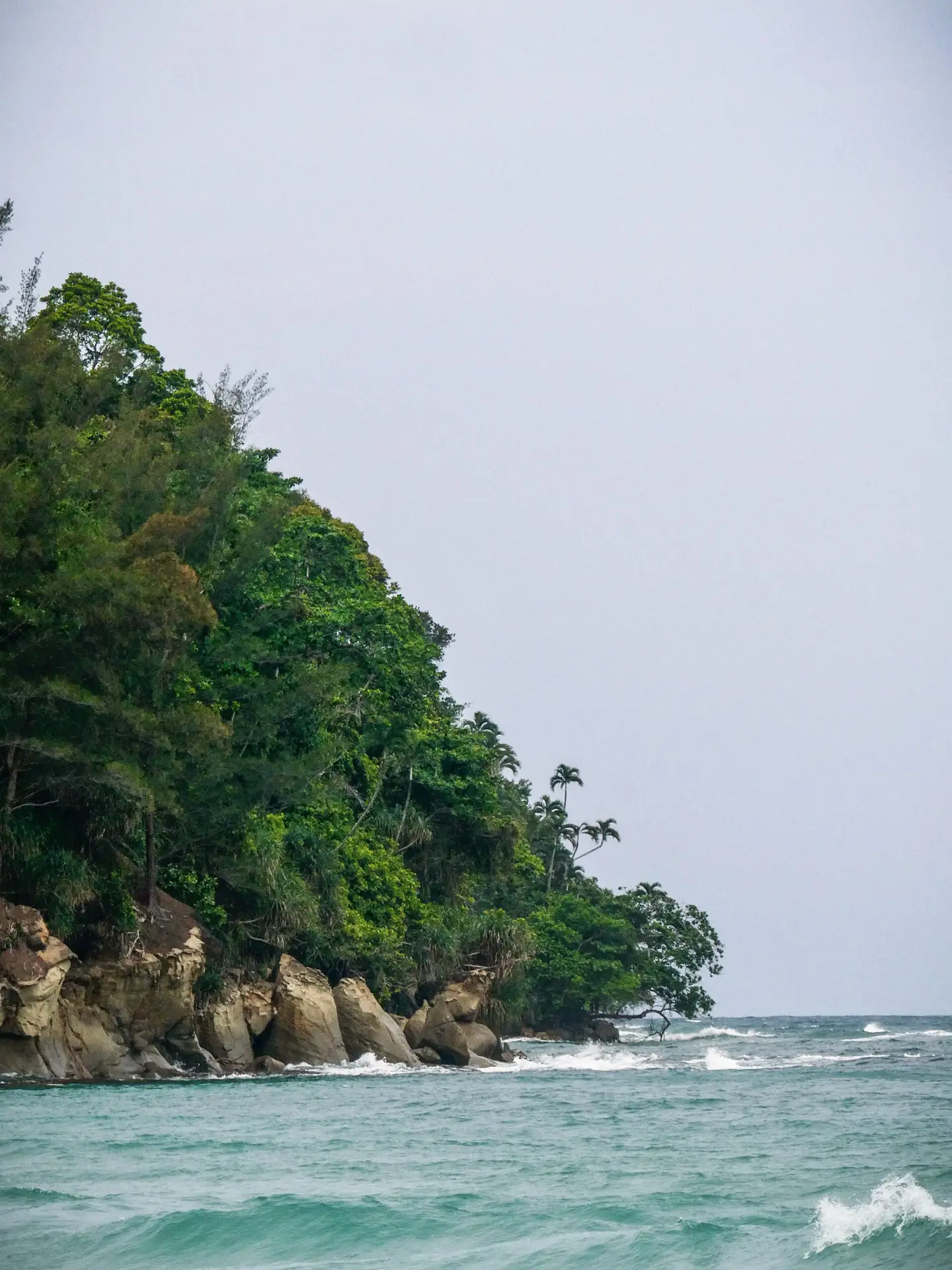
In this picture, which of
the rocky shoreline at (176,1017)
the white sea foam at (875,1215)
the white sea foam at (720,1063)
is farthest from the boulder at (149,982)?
the white sea foam at (875,1215)

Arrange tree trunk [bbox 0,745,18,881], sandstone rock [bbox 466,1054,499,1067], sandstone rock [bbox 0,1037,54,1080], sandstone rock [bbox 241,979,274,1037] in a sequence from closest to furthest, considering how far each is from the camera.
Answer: sandstone rock [bbox 0,1037,54,1080] → tree trunk [bbox 0,745,18,881] → sandstone rock [bbox 241,979,274,1037] → sandstone rock [bbox 466,1054,499,1067]

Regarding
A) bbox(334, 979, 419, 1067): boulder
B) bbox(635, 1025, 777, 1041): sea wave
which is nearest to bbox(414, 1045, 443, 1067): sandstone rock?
bbox(334, 979, 419, 1067): boulder

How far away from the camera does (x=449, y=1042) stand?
105 ft

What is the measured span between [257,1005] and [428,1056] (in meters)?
6.14

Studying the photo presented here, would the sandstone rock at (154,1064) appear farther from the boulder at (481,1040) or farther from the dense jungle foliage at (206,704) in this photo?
the boulder at (481,1040)

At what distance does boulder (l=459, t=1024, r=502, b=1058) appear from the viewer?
32.7m

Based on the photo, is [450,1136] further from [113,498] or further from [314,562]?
[314,562]

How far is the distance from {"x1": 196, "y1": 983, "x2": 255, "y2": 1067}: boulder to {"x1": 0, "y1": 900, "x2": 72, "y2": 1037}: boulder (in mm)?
4612

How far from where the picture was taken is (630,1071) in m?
31.0

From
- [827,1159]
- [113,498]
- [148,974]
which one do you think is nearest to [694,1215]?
[827,1159]

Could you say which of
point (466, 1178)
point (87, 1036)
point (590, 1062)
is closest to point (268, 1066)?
point (87, 1036)

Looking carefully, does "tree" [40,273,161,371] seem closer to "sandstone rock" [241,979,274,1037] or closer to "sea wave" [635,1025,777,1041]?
"sandstone rock" [241,979,274,1037]

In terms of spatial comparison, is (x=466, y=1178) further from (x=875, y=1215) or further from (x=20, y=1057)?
(x=20, y=1057)

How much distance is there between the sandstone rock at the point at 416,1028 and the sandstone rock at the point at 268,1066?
600 centimetres
